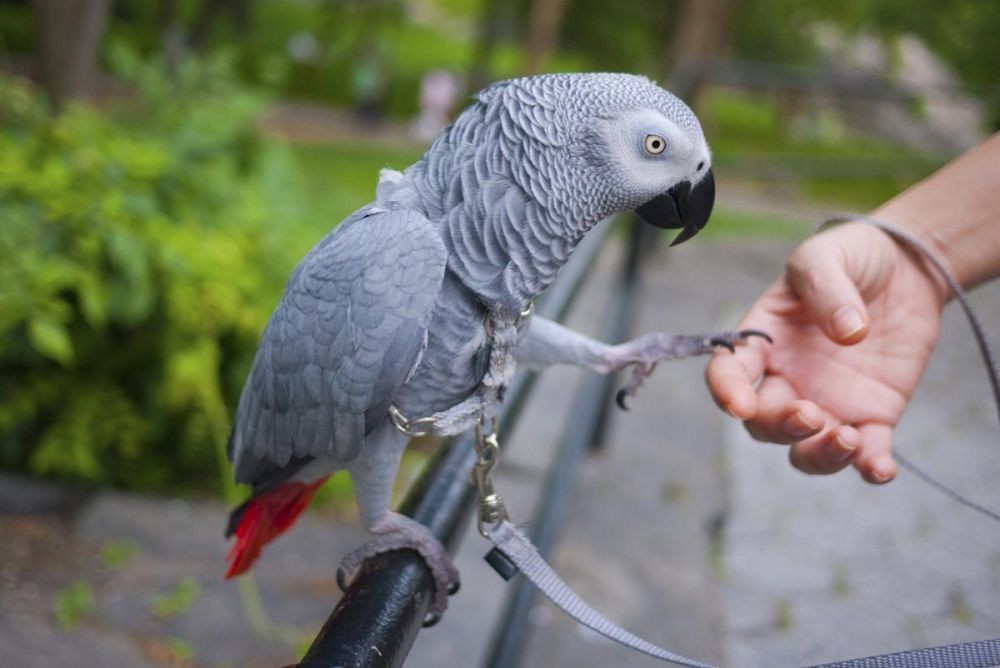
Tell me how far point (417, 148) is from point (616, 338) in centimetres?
813

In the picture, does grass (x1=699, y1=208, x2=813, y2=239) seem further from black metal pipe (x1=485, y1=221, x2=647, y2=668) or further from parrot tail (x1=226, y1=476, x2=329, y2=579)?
parrot tail (x1=226, y1=476, x2=329, y2=579)

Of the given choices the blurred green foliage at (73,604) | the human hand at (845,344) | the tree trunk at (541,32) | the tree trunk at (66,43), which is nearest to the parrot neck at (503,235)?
the human hand at (845,344)

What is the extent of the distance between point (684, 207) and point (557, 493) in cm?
68

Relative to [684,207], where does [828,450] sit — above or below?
below

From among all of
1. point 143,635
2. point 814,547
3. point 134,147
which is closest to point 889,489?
point 814,547

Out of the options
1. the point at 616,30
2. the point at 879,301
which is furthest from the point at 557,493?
the point at 616,30

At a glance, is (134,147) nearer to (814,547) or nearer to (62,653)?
(62,653)

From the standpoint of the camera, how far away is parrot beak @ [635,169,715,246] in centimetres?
78

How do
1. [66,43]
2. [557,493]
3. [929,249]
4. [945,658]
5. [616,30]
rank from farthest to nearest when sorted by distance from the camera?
[616,30]
[66,43]
[557,493]
[929,249]
[945,658]

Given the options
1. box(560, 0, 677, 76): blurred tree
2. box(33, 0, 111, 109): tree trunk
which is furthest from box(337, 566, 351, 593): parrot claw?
box(560, 0, 677, 76): blurred tree

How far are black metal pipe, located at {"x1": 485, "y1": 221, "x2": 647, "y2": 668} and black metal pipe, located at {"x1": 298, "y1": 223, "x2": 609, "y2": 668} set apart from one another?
0.33 meters

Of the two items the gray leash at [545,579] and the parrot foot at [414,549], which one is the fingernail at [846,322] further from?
the parrot foot at [414,549]

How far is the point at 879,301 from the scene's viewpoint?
99 cm

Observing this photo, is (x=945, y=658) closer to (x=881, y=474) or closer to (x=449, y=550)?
(x=881, y=474)
